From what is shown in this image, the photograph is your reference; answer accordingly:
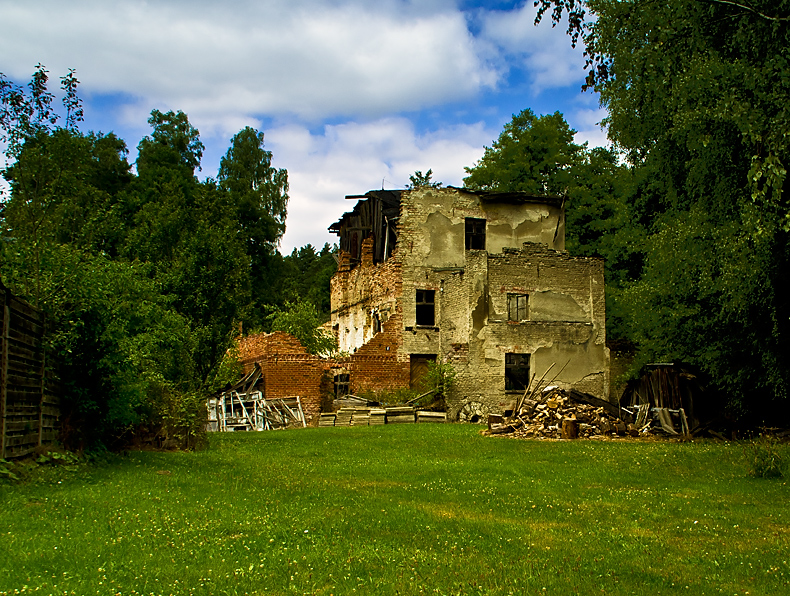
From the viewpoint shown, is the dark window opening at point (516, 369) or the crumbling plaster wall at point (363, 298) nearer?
the dark window opening at point (516, 369)

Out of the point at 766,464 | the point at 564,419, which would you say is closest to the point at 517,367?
the point at 564,419

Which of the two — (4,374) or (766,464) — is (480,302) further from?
(4,374)

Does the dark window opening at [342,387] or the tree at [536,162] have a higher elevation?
the tree at [536,162]

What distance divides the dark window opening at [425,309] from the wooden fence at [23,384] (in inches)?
918

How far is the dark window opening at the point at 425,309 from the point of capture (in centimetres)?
3538

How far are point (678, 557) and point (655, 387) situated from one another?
60.7 feet

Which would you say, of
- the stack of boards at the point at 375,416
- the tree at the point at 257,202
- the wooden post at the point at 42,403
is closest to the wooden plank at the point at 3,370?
the wooden post at the point at 42,403

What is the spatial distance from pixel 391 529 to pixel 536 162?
42.4 m

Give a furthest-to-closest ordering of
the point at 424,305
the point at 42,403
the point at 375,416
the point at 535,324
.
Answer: the point at 424,305
the point at 535,324
the point at 375,416
the point at 42,403

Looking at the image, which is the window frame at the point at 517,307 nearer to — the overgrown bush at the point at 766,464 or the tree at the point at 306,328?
the tree at the point at 306,328

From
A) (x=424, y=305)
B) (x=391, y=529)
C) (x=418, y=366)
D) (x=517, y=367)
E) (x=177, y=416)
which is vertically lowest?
(x=391, y=529)

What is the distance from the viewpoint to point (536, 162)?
48.9 metres

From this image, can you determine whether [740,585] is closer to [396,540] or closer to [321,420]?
[396,540]

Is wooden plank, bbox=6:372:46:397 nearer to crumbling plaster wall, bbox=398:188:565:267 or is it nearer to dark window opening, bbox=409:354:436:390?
dark window opening, bbox=409:354:436:390
